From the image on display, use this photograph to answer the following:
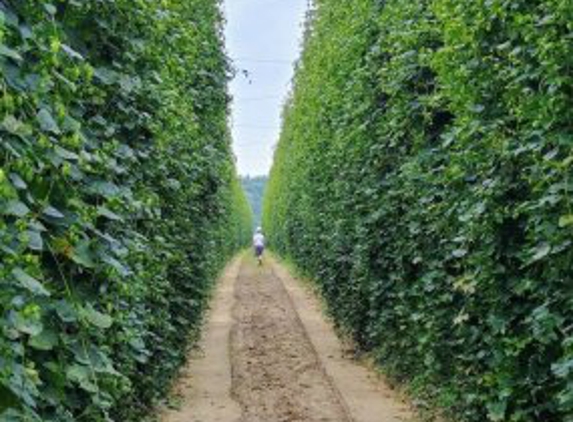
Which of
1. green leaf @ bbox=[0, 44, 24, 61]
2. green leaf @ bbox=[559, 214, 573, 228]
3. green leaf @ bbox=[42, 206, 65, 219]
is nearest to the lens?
green leaf @ bbox=[0, 44, 24, 61]

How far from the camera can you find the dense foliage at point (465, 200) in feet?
15.3

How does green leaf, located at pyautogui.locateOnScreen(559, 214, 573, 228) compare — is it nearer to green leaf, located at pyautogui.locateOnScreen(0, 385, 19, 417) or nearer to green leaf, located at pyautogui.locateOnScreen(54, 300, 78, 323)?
green leaf, located at pyautogui.locateOnScreen(54, 300, 78, 323)

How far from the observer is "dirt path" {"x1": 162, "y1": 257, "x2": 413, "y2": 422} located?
30.3 feet

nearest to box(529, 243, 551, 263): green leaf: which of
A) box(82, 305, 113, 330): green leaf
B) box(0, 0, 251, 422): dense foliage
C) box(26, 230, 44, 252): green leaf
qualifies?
box(0, 0, 251, 422): dense foliage

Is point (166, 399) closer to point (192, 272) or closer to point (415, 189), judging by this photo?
point (192, 272)

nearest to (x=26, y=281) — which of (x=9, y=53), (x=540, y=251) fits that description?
(x=9, y=53)

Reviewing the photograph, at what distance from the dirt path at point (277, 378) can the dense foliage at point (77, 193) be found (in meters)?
2.20

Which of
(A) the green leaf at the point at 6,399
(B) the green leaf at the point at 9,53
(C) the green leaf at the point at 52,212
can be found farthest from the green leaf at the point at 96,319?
(B) the green leaf at the point at 9,53

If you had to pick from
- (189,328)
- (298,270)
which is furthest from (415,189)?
(298,270)

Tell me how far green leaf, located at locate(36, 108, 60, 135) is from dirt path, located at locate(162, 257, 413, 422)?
610 centimetres

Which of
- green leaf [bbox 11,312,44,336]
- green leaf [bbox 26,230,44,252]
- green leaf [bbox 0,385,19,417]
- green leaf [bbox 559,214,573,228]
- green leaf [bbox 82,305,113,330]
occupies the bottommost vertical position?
green leaf [bbox 0,385,19,417]

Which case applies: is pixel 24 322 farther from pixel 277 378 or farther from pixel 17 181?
pixel 277 378

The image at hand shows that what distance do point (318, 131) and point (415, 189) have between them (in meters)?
10.2

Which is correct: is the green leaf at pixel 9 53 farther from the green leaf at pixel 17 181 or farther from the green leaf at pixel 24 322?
the green leaf at pixel 24 322
